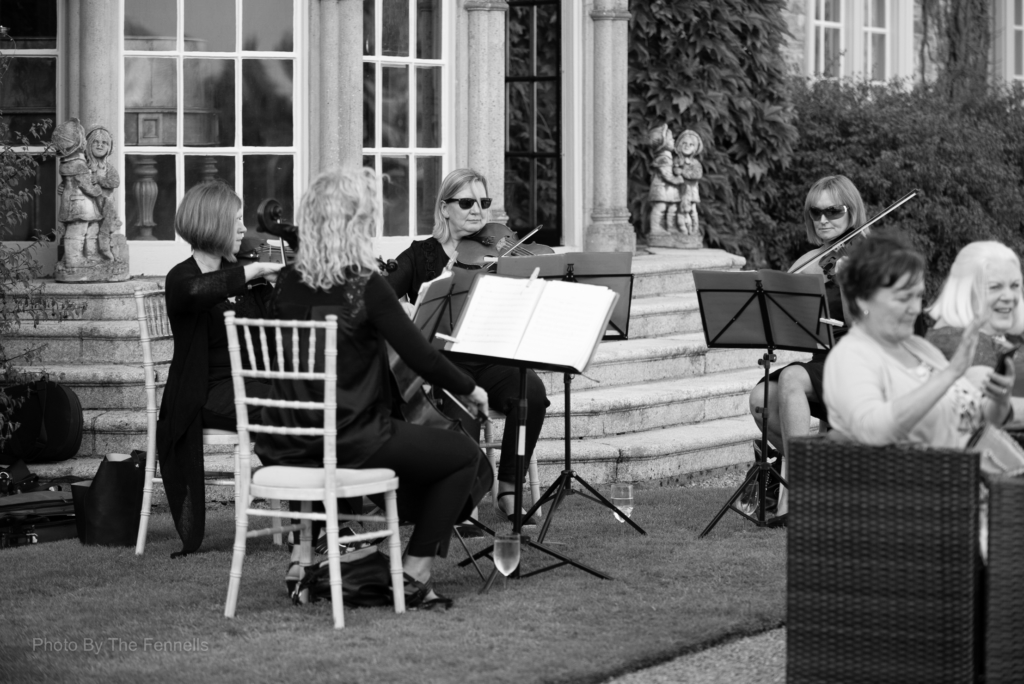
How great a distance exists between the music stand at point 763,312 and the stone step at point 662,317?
2.72m

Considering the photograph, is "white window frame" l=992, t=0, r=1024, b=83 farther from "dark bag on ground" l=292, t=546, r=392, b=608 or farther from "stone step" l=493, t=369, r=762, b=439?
"dark bag on ground" l=292, t=546, r=392, b=608

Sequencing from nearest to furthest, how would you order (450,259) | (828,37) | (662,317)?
(450,259)
(662,317)
(828,37)

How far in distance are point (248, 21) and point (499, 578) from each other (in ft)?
14.6

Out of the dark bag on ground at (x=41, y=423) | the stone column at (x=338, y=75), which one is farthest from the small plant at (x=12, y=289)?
the stone column at (x=338, y=75)

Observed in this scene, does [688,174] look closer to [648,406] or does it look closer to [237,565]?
[648,406]

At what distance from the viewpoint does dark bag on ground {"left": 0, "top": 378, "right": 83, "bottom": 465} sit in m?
6.80

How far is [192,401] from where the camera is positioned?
5727 mm

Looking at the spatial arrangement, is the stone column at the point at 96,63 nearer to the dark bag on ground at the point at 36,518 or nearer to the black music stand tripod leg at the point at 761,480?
the dark bag on ground at the point at 36,518

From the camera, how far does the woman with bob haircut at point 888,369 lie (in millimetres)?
3607

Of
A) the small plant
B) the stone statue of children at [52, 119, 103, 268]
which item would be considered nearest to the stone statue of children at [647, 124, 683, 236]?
the stone statue of children at [52, 119, 103, 268]

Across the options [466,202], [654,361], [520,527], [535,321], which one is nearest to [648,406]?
[654,361]

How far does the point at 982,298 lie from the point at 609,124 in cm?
588

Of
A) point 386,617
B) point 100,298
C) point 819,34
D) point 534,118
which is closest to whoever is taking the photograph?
point 386,617

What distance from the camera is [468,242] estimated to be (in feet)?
21.5
